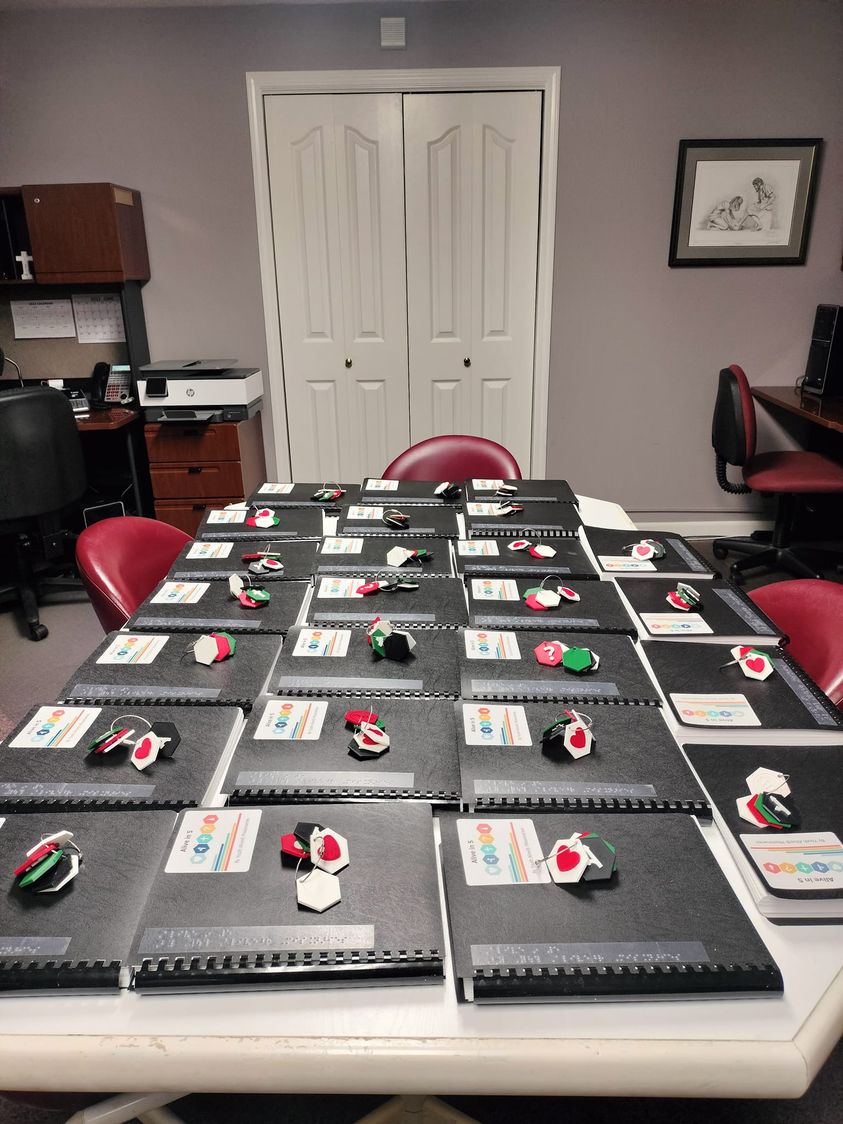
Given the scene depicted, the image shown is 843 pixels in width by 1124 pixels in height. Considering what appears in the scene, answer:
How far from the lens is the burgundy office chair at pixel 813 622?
4.75ft

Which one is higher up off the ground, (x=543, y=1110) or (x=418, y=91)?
(x=418, y=91)

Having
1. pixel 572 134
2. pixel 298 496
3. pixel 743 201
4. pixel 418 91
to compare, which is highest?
pixel 418 91

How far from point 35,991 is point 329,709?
0.52 m

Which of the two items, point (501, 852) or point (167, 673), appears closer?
point (501, 852)

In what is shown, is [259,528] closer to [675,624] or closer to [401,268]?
[675,624]

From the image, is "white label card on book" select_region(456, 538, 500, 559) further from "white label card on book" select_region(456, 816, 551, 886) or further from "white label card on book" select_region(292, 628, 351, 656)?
"white label card on book" select_region(456, 816, 551, 886)

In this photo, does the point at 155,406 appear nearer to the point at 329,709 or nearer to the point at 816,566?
the point at 329,709

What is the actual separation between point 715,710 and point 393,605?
63 centimetres

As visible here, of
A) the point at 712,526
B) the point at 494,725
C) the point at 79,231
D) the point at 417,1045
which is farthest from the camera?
the point at 712,526

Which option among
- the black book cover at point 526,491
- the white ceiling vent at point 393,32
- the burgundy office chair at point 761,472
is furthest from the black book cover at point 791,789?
the white ceiling vent at point 393,32

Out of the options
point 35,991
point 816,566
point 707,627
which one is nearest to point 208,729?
point 35,991

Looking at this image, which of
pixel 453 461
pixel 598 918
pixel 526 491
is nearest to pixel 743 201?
pixel 453 461

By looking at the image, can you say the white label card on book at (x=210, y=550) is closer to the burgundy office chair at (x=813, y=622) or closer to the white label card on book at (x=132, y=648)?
the white label card on book at (x=132, y=648)

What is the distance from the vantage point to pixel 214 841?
0.92 meters
